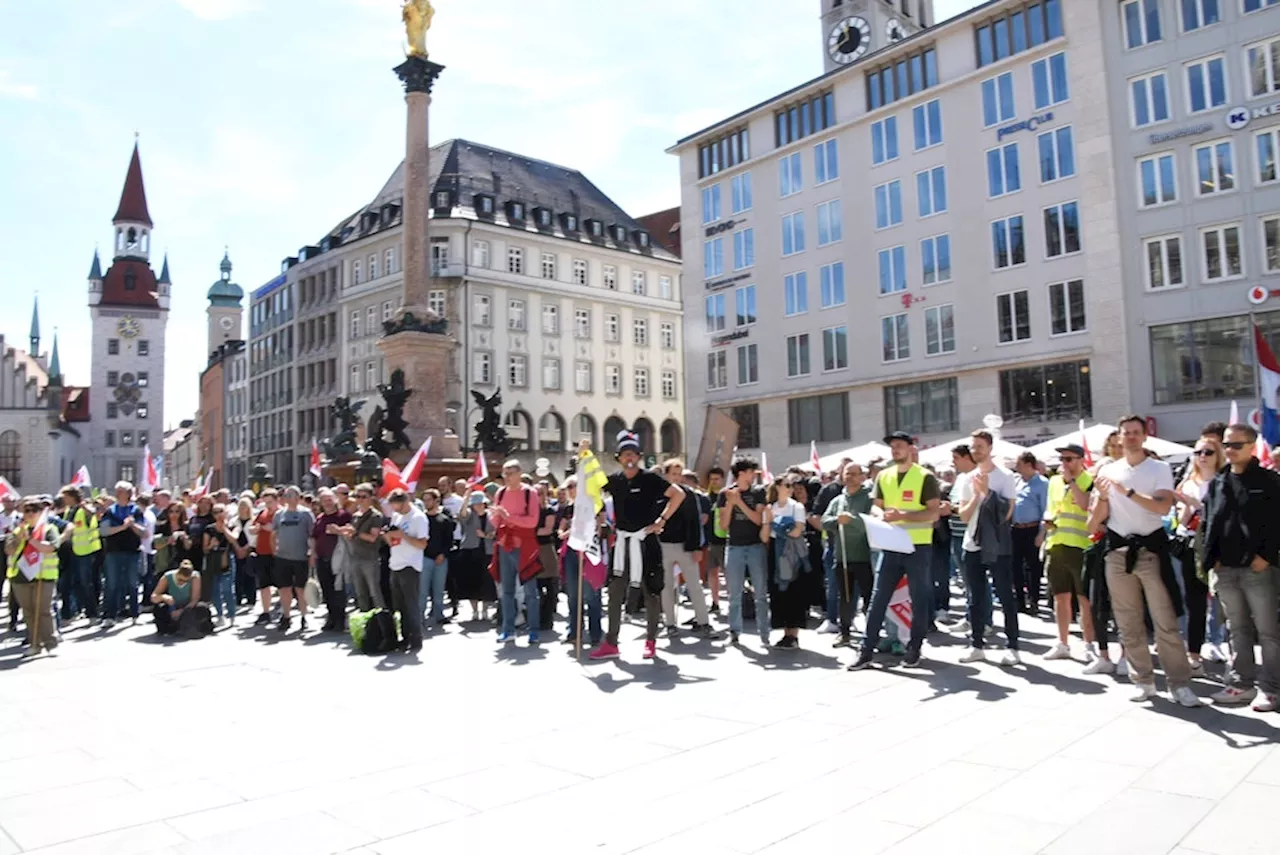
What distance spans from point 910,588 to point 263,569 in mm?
9303

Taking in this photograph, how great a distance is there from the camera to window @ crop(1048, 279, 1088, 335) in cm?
3347

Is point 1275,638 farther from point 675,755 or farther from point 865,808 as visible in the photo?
point 675,755

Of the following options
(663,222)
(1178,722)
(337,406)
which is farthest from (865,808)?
(663,222)

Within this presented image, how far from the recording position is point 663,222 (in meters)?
79.1

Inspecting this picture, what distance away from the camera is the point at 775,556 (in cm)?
1081

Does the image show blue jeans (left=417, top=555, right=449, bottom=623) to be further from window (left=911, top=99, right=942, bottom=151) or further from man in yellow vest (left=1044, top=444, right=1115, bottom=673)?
window (left=911, top=99, right=942, bottom=151)

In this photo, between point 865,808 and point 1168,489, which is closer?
point 865,808

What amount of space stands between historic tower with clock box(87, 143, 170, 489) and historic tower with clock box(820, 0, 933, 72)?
289 feet

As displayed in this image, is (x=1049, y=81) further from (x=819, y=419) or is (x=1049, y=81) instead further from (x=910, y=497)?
(x=910, y=497)

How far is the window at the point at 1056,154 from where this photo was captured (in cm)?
3375

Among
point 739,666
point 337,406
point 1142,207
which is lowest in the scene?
point 739,666

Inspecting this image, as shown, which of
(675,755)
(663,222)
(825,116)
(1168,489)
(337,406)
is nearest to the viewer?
(675,755)

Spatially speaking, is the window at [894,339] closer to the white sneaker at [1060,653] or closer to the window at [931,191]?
the window at [931,191]

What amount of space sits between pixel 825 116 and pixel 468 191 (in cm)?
2740
